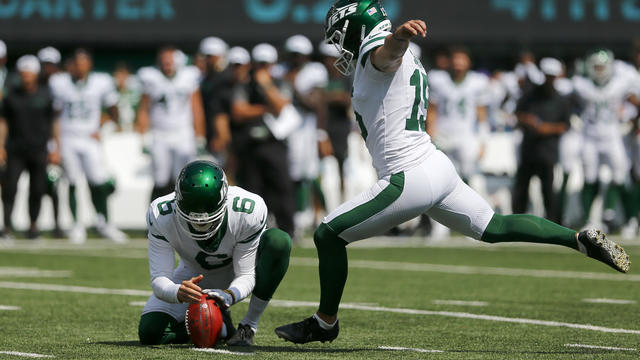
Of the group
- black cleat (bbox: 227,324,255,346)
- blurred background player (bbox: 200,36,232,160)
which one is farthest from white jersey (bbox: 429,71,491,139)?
black cleat (bbox: 227,324,255,346)

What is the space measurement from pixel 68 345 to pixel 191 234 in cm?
77

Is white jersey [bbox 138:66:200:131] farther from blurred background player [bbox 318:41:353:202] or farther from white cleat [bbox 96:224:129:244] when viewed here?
→ blurred background player [bbox 318:41:353:202]

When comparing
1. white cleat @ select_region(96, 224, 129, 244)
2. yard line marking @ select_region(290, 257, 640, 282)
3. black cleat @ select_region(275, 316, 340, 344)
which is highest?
black cleat @ select_region(275, 316, 340, 344)

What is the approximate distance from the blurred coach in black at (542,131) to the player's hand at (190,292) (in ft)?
29.1

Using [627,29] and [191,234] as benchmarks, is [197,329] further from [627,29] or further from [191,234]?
[627,29]

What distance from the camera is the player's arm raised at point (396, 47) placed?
5.45m

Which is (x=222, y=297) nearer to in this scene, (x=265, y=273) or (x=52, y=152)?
(x=265, y=273)

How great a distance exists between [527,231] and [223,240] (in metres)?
1.36

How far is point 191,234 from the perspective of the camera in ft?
19.3

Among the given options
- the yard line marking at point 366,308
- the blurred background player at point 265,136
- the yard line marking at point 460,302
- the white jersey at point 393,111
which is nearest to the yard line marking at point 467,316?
the yard line marking at point 366,308

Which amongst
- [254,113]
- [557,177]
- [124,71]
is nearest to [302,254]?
[254,113]

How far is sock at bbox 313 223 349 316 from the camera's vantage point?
5891 mm

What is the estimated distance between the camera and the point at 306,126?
49.6 feet

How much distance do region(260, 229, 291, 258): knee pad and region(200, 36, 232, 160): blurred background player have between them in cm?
728
